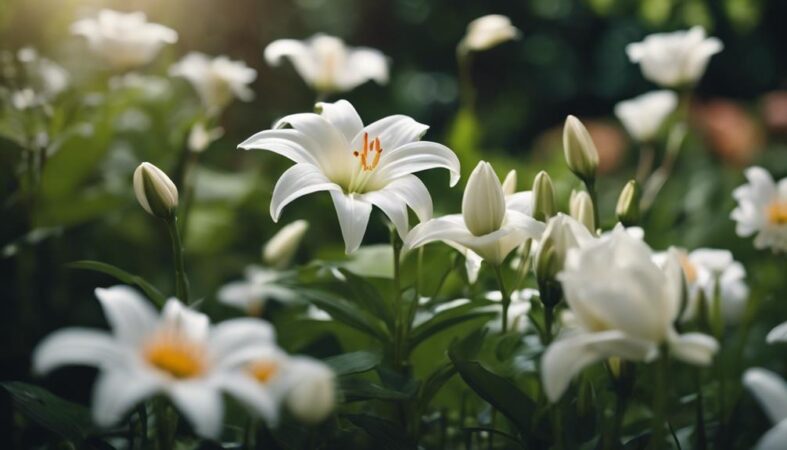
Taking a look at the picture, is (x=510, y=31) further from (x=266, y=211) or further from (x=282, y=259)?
(x=266, y=211)

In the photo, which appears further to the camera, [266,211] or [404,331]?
[266,211]

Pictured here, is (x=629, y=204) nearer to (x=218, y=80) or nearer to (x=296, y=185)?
(x=296, y=185)

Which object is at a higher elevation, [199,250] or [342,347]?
[199,250]

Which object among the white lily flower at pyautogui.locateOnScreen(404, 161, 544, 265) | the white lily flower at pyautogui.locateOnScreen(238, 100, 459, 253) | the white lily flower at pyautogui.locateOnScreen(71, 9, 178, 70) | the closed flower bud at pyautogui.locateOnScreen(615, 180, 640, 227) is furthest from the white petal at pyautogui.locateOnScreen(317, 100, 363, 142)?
the white lily flower at pyautogui.locateOnScreen(71, 9, 178, 70)

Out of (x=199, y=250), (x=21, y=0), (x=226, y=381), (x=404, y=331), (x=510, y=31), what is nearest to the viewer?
(x=226, y=381)

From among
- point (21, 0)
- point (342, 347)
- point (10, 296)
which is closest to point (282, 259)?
point (342, 347)

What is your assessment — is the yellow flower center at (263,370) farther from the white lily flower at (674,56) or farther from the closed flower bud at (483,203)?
the white lily flower at (674,56)

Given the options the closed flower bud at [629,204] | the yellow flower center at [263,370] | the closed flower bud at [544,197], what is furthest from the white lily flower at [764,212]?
the yellow flower center at [263,370]
